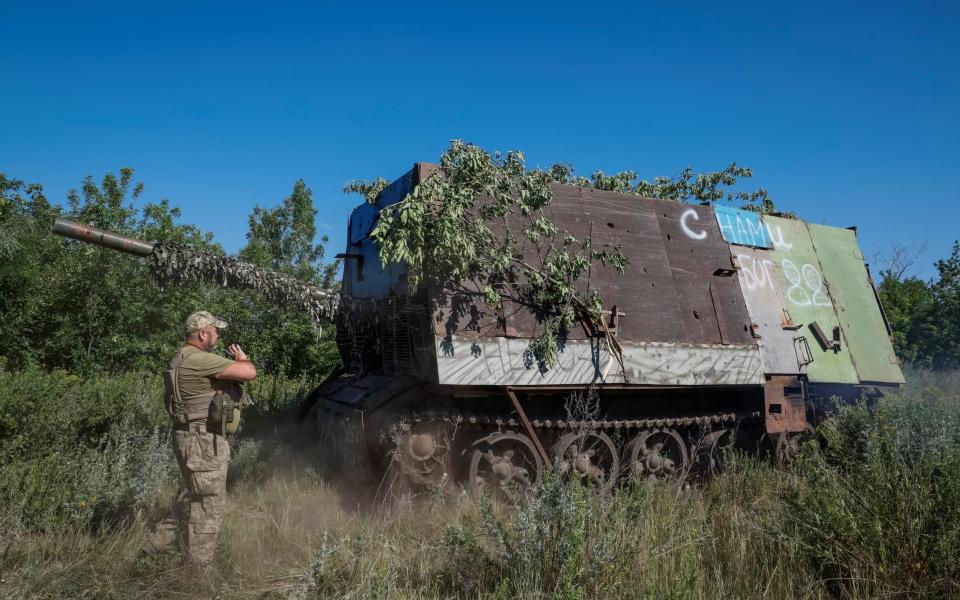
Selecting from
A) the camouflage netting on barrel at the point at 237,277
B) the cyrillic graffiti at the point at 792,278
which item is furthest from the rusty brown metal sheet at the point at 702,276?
the camouflage netting on barrel at the point at 237,277

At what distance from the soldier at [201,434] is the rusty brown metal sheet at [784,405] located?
6.51 metres

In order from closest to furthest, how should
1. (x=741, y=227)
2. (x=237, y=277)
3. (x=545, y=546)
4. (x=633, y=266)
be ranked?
(x=545, y=546)
(x=237, y=277)
(x=633, y=266)
(x=741, y=227)

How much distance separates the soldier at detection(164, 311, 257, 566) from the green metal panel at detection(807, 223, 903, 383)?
865 centimetres

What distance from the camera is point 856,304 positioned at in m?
9.84

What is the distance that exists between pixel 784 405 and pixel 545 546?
18.8 ft

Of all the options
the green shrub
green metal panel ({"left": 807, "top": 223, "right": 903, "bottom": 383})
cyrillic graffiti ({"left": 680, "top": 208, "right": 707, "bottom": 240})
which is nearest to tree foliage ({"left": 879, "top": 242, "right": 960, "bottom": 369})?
green metal panel ({"left": 807, "top": 223, "right": 903, "bottom": 383})

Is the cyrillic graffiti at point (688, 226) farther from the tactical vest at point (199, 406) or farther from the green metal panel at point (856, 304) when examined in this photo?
the tactical vest at point (199, 406)

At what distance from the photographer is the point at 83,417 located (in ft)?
23.5

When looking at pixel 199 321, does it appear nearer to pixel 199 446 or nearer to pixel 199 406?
pixel 199 406

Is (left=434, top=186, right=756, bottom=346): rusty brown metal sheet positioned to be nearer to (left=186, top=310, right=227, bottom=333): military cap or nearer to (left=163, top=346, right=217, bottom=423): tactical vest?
(left=186, top=310, right=227, bottom=333): military cap

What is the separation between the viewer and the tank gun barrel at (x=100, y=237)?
5.81 metres

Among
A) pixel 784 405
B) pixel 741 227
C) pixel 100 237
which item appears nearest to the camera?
pixel 100 237

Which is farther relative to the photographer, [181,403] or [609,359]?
[609,359]

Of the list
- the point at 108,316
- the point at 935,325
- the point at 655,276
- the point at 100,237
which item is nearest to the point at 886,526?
the point at 655,276
